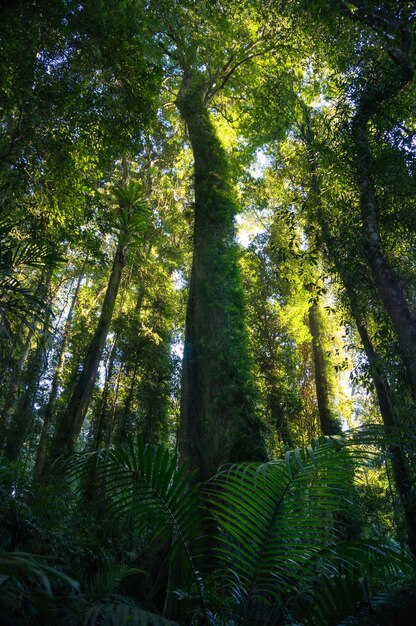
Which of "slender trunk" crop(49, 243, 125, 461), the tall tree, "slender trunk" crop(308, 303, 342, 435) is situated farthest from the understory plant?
"slender trunk" crop(308, 303, 342, 435)

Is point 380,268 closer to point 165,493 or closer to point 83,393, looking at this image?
point 165,493

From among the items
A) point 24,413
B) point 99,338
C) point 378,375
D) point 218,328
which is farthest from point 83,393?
point 24,413

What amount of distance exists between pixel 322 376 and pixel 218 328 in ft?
20.4

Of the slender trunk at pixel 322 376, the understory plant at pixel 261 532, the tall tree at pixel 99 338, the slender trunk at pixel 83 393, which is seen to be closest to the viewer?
the understory plant at pixel 261 532

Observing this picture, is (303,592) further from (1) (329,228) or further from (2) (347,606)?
(1) (329,228)

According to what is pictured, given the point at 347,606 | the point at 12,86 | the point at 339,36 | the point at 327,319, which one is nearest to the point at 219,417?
the point at 347,606

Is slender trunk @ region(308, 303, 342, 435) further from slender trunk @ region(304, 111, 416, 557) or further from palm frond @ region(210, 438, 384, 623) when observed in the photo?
palm frond @ region(210, 438, 384, 623)

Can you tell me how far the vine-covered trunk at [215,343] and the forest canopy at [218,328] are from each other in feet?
0.09

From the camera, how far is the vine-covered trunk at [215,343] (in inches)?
175

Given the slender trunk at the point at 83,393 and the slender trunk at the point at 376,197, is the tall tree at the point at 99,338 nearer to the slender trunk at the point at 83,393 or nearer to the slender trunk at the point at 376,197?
the slender trunk at the point at 83,393

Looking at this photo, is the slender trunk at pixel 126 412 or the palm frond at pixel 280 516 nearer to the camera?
the palm frond at pixel 280 516

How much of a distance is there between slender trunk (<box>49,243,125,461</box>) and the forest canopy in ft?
0.13

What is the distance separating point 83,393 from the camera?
748 centimetres

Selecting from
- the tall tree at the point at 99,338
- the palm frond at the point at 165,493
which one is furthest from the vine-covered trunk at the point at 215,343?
the palm frond at the point at 165,493
